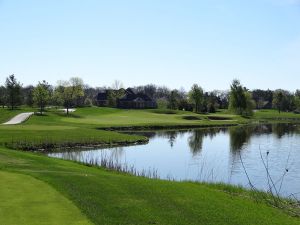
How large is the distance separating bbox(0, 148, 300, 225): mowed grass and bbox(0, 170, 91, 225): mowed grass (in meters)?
0.08

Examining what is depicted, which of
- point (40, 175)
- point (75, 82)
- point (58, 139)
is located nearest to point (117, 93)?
point (75, 82)

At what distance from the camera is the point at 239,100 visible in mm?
135375

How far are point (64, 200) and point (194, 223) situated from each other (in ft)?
13.6

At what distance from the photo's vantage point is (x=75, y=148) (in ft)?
153

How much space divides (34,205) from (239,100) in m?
127

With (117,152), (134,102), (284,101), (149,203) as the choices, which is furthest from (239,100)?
(149,203)

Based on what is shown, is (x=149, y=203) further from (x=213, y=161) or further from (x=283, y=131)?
(x=283, y=131)

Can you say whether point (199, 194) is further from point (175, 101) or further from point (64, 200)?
point (175, 101)

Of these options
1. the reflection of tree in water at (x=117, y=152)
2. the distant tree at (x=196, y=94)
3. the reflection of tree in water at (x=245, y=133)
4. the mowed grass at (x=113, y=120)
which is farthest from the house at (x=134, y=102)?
the reflection of tree in water at (x=117, y=152)

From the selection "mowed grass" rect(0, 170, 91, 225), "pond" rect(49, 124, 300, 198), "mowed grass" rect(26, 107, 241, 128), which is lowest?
"pond" rect(49, 124, 300, 198)

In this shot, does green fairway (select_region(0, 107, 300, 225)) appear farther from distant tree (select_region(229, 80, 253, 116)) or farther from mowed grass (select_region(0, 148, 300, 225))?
distant tree (select_region(229, 80, 253, 116))

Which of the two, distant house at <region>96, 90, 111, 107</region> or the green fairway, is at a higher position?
distant house at <region>96, 90, 111, 107</region>

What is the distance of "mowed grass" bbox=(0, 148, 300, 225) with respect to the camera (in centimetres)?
1272

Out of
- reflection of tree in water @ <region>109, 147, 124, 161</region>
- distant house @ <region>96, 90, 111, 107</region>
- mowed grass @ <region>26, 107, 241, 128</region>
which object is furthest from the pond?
distant house @ <region>96, 90, 111, 107</region>
